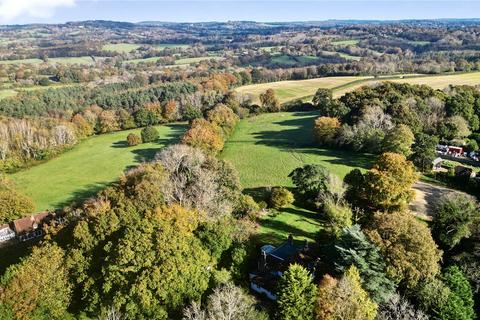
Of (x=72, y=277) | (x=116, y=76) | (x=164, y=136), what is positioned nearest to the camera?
(x=72, y=277)

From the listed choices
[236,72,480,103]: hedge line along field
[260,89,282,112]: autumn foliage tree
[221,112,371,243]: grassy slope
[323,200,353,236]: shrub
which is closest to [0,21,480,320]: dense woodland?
[323,200,353,236]: shrub

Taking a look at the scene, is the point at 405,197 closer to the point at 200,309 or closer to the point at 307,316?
the point at 307,316

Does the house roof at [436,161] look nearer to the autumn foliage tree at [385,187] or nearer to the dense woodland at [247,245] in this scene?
the dense woodland at [247,245]

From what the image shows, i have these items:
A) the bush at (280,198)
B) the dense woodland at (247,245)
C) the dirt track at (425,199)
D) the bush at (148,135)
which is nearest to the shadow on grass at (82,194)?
the dense woodland at (247,245)

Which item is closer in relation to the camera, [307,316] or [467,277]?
[307,316]

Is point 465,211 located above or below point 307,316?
above

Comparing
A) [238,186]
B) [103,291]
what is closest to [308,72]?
[238,186]

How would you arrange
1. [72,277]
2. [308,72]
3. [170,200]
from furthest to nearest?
[308,72]
[170,200]
[72,277]
